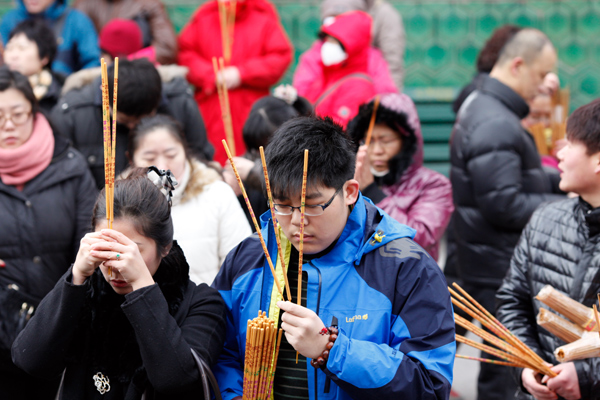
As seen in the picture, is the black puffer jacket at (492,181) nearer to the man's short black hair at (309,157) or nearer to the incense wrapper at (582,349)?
the incense wrapper at (582,349)

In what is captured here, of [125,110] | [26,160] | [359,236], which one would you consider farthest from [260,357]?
[125,110]

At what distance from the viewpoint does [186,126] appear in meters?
4.33

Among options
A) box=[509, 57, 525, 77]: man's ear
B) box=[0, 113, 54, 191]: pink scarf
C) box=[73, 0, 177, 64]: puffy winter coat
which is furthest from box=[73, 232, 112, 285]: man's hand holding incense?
box=[73, 0, 177, 64]: puffy winter coat

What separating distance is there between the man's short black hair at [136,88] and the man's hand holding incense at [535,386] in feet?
7.58

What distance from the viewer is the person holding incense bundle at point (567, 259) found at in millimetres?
2703

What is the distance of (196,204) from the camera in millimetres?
3332

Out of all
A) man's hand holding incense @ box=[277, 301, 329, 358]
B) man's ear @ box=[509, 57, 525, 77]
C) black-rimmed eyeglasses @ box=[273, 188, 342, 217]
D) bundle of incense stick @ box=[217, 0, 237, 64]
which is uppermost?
bundle of incense stick @ box=[217, 0, 237, 64]

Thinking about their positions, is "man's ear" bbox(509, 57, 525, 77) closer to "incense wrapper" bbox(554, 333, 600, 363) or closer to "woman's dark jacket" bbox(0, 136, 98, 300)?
"incense wrapper" bbox(554, 333, 600, 363)

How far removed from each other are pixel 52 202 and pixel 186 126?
1.15 metres

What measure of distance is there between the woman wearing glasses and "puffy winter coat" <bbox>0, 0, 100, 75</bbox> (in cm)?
213

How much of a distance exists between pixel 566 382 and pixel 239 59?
3.79m

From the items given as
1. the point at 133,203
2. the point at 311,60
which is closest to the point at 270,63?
the point at 311,60

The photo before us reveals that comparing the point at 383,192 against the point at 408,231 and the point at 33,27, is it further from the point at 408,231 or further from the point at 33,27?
the point at 33,27

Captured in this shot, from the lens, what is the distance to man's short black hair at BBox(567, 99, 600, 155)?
276 centimetres
